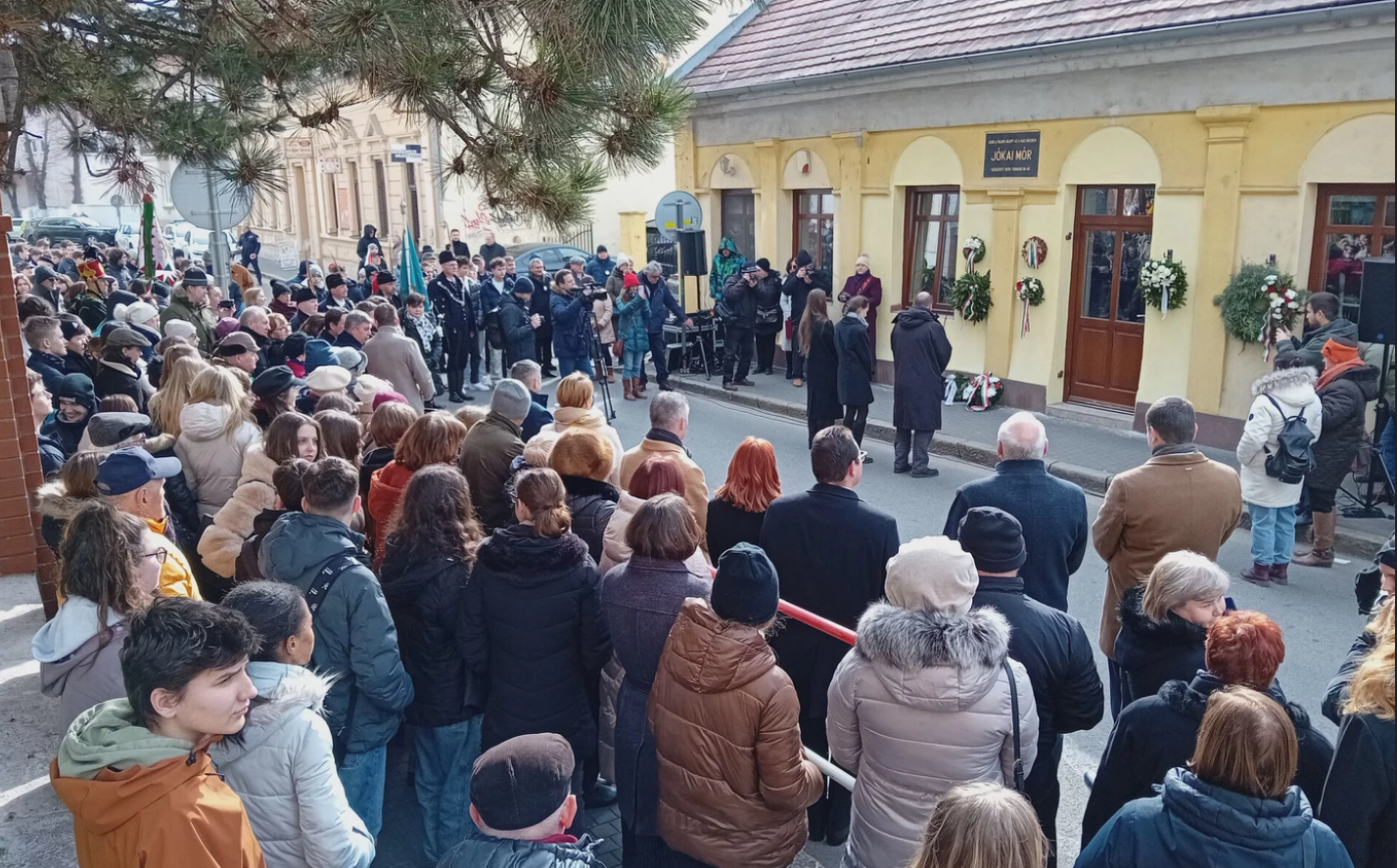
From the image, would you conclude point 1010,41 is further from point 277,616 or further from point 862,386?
point 277,616

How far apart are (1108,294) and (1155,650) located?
30.9 feet

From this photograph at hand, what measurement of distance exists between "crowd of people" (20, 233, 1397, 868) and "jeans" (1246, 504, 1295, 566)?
2.94 metres

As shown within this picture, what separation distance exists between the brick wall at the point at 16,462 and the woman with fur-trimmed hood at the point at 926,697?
4598mm

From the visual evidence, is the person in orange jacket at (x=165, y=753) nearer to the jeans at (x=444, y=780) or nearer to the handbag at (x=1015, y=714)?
the jeans at (x=444, y=780)

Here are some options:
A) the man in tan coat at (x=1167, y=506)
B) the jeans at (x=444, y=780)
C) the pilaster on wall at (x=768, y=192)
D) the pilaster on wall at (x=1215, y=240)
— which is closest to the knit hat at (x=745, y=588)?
the jeans at (x=444, y=780)

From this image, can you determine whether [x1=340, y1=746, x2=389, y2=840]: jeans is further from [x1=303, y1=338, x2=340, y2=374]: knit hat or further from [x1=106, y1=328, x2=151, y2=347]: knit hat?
→ [x1=303, y1=338, x2=340, y2=374]: knit hat

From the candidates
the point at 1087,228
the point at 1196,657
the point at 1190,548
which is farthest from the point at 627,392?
the point at 1196,657

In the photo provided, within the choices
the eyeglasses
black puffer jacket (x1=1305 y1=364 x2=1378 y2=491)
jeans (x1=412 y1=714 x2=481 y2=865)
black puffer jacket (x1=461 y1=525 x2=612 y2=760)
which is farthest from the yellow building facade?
the eyeglasses

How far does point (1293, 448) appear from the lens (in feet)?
23.1

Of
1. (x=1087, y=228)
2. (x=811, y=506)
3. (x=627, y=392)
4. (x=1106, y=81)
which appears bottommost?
(x=627, y=392)

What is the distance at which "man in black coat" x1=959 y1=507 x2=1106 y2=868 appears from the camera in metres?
3.44

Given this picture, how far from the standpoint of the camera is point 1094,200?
39.7ft

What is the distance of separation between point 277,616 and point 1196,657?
2.94 meters

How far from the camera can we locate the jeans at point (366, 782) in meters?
3.89
